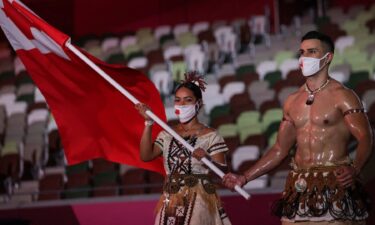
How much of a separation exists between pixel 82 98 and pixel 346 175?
2.42 metres

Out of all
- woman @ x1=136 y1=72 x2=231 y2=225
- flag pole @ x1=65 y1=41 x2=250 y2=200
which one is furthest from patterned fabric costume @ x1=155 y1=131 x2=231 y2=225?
flag pole @ x1=65 y1=41 x2=250 y2=200

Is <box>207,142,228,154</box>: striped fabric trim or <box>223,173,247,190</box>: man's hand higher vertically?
<box>207,142,228,154</box>: striped fabric trim

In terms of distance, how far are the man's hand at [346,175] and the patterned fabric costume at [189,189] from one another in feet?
3.16

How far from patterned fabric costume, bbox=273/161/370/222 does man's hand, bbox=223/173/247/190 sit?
376 millimetres

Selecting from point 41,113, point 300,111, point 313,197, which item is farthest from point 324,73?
point 41,113

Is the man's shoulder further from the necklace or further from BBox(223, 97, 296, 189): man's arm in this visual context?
BBox(223, 97, 296, 189): man's arm

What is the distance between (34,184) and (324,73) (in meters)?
6.19

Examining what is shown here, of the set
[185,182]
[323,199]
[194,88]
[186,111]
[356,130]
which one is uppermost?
[194,88]

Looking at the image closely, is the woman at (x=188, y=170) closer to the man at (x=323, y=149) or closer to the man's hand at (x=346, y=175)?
the man at (x=323, y=149)

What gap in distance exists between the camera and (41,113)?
12500 millimetres

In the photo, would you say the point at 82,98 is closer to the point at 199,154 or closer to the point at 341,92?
the point at 199,154

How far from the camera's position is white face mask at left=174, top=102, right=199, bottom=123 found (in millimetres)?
5469

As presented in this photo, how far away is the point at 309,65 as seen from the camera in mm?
4895

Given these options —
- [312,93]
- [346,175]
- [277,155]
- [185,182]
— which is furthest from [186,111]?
[346,175]
